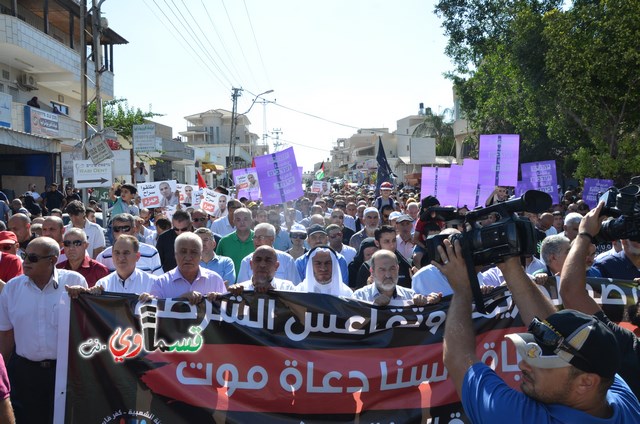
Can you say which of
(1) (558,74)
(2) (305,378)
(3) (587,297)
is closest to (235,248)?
(2) (305,378)

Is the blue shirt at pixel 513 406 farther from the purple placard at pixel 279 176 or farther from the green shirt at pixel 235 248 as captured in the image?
the purple placard at pixel 279 176

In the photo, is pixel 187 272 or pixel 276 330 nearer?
pixel 276 330

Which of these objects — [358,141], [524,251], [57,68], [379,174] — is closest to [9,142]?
[57,68]

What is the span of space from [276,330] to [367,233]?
5905 millimetres

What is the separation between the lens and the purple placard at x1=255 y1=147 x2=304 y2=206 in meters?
12.9

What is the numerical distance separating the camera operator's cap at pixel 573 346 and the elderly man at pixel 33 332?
3717 millimetres

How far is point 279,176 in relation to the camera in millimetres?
12930

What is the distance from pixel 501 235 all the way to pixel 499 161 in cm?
1005

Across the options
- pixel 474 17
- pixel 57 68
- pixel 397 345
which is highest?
pixel 474 17

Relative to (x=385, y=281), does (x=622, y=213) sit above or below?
above

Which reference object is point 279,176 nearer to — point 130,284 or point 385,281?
point 130,284

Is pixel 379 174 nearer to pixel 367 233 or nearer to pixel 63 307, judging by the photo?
pixel 367 233

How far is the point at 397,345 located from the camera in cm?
488

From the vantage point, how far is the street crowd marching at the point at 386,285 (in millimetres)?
2311
